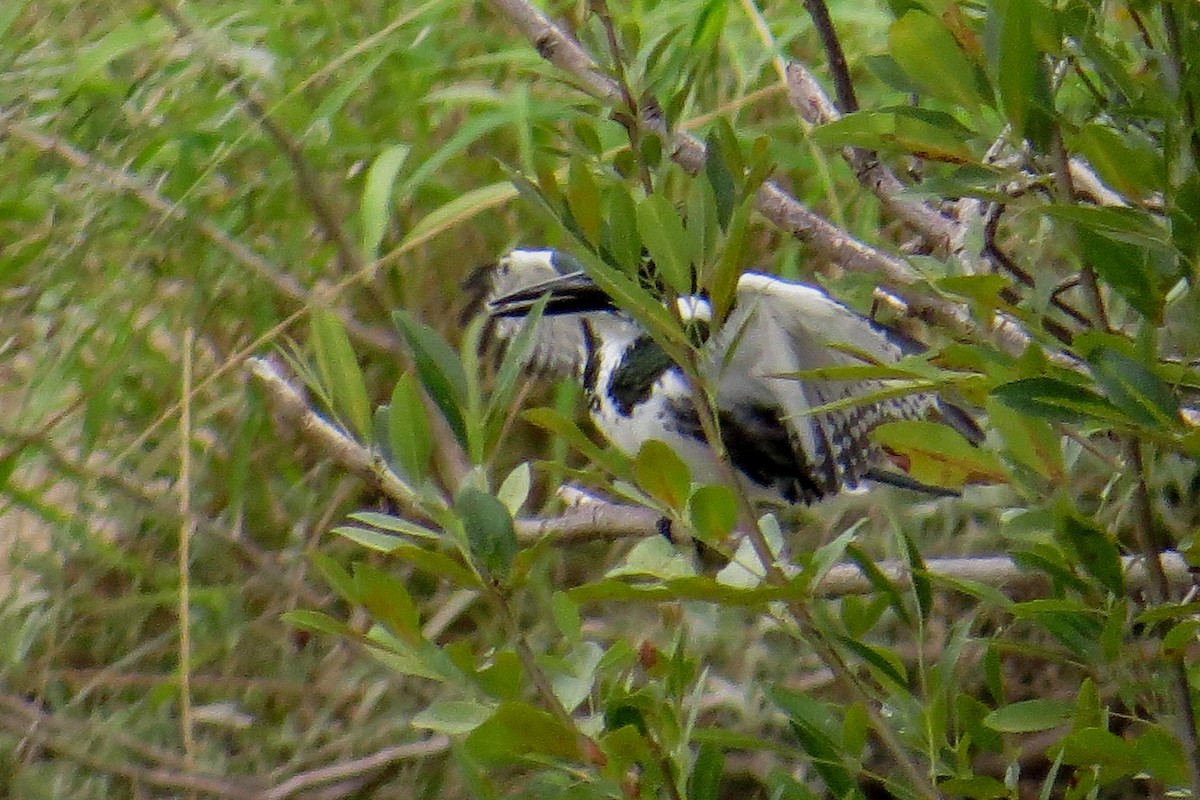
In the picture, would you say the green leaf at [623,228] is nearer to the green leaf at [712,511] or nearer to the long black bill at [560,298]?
the green leaf at [712,511]

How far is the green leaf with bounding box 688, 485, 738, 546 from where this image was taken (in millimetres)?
495

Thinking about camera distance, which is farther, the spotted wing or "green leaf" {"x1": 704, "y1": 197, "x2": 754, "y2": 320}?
the spotted wing

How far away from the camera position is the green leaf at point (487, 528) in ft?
1.54

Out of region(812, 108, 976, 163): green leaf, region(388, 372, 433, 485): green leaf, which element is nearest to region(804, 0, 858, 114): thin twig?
region(812, 108, 976, 163): green leaf

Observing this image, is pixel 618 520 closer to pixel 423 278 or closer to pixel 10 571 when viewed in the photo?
pixel 423 278

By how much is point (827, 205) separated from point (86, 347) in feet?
2.12

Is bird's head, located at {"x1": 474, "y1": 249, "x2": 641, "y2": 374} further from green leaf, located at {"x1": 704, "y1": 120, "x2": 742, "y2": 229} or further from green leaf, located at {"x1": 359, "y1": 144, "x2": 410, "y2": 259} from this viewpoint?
green leaf, located at {"x1": 704, "y1": 120, "x2": 742, "y2": 229}

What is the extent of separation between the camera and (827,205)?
4.59 feet

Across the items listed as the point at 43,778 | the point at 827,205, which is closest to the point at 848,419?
the point at 827,205

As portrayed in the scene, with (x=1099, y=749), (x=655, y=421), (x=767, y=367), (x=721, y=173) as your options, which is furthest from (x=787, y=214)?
(x=655, y=421)

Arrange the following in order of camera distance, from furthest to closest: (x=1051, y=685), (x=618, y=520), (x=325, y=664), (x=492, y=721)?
1. (x=325, y=664)
2. (x=1051, y=685)
3. (x=618, y=520)
4. (x=492, y=721)

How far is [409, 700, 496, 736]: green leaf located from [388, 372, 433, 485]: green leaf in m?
0.07

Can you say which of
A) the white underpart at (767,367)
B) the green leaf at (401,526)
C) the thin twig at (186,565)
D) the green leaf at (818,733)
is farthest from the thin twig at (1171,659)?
the thin twig at (186,565)

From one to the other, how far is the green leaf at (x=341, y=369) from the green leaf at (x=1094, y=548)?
0.23 meters
